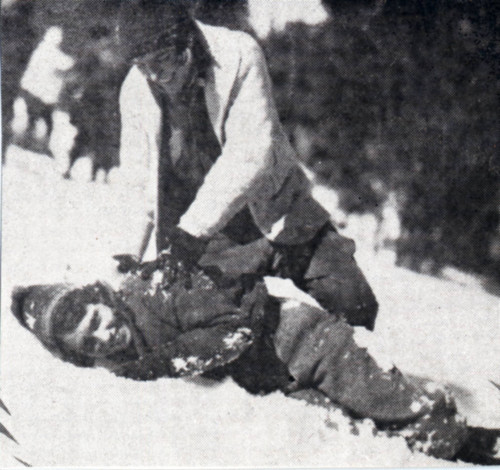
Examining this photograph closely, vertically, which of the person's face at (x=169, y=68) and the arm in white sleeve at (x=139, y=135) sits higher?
the person's face at (x=169, y=68)

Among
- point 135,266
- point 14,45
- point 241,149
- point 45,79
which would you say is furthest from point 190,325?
point 14,45

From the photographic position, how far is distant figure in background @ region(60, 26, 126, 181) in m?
2.11

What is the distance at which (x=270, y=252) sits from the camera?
6.89 feet

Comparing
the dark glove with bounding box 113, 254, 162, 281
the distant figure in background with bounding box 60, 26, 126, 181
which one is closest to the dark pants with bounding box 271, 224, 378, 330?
the dark glove with bounding box 113, 254, 162, 281

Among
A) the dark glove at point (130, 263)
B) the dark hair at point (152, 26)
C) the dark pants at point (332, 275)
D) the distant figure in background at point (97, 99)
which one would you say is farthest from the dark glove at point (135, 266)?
the dark hair at point (152, 26)

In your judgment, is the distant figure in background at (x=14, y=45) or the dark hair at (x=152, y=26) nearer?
the dark hair at (x=152, y=26)

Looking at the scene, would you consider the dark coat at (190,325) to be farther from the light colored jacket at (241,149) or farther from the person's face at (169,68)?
the person's face at (169,68)

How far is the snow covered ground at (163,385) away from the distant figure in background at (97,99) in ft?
0.38

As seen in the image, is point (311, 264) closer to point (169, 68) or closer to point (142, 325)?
point (142, 325)

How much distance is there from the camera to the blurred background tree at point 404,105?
209 centimetres

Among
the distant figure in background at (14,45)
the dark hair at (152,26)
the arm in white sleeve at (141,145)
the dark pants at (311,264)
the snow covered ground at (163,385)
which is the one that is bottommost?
the snow covered ground at (163,385)

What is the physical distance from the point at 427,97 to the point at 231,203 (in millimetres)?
706

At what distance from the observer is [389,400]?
2.08 metres

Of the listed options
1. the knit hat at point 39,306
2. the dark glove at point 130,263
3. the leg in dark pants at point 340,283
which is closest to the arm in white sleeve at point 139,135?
the dark glove at point 130,263
